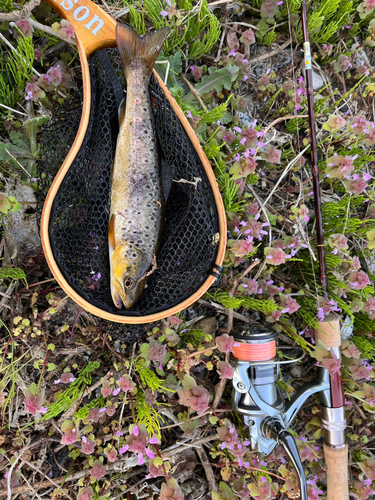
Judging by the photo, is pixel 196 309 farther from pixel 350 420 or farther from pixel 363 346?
pixel 350 420

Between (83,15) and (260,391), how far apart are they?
2158mm

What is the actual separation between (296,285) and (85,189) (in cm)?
140

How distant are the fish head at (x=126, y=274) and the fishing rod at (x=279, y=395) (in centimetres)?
63

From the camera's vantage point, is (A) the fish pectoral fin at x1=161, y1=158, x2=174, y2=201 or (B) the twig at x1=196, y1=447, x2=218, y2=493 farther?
(B) the twig at x1=196, y1=447, x2=218, y2=493

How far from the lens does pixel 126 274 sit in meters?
1.76

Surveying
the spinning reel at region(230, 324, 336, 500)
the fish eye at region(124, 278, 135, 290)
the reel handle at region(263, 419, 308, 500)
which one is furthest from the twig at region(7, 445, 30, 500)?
the reel handle at region(263, 419, 308, 500)

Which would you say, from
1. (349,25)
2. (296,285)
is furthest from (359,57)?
(296,285)

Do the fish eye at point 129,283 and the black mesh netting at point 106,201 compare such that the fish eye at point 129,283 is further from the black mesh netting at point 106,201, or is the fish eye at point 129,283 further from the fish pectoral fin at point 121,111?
the fish pectoral fin at point 121,111

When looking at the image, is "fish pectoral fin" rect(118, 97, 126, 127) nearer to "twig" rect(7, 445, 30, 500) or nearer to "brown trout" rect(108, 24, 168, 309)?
"brown trout" rect(108, 24, 168, 309)

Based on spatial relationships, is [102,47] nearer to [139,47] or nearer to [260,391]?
[139,47]

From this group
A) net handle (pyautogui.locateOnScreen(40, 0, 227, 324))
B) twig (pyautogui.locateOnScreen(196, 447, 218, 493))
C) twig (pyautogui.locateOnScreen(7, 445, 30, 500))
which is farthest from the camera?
twig (pyautogui.locateOnScreen(196, 447, 218, 493))

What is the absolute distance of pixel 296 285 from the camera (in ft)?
7.07

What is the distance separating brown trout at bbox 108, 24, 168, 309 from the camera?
1.74 meters

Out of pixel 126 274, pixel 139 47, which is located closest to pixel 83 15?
pixel 139 47
